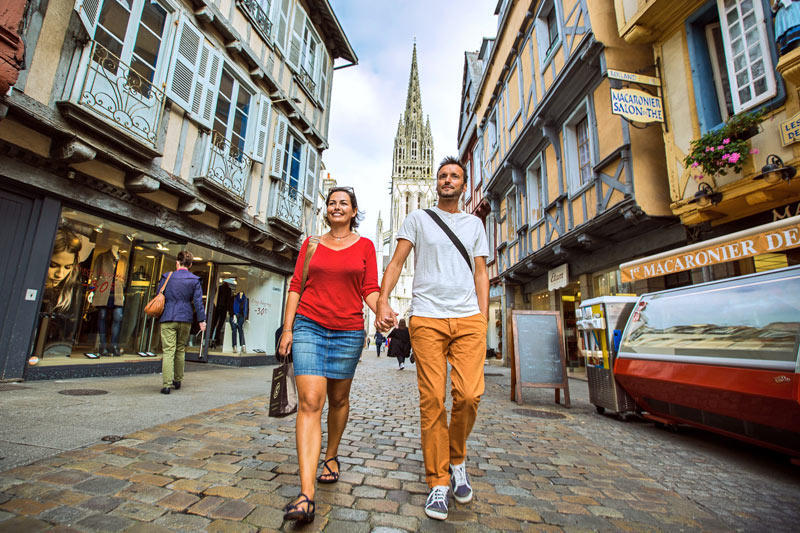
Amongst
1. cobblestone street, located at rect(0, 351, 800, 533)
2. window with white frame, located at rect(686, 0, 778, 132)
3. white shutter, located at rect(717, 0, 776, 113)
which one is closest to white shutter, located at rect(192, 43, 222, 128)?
cobblestone street, located at rect(0, 351, 800, 533)

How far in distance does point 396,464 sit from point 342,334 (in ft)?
3.92

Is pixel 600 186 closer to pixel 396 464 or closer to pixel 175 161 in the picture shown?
pixel 396 464

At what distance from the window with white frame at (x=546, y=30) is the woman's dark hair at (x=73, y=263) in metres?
11.0

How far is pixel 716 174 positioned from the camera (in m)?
5.84

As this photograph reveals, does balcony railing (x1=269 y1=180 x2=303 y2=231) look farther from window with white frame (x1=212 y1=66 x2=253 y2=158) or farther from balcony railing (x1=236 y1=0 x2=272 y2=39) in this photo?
balcony railing (x1=236 y1=0 x2=272 y2=39)

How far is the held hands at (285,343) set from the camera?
2.30 metres

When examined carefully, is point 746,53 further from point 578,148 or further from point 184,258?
point 184,258

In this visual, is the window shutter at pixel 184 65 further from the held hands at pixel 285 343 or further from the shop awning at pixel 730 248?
the shop awning at pixel 730 248

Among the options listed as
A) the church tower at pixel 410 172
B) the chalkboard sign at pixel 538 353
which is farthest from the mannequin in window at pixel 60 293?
the church tower at pixel 410 172

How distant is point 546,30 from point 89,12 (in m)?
10.4

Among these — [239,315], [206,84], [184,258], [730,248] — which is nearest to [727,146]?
[730,248]

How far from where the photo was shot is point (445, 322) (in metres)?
2.25

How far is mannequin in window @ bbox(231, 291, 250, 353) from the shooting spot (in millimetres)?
10195

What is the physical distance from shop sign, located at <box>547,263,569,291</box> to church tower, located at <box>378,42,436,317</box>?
155 ft
